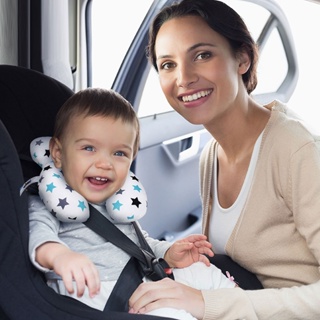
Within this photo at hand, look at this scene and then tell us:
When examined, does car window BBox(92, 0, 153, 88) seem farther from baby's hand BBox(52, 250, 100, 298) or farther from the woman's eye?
baby's hand BBox(52, 250, 100, 298)

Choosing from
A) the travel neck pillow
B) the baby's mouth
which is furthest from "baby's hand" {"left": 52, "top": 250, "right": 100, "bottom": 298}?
the baby's mouth

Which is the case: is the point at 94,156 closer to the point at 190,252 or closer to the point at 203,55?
the point at 190,252

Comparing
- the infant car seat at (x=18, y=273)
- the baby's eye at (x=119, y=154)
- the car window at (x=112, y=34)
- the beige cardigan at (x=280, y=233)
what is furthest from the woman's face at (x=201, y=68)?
the car window at (x=112, y=34)

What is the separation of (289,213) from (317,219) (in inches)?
4.8

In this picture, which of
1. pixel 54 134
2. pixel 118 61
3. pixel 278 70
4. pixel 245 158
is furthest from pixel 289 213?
pixel 278 70

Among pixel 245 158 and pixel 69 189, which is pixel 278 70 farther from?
pixel 69 189

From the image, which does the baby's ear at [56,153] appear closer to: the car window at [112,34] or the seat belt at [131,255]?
the seat belt at [131,255]

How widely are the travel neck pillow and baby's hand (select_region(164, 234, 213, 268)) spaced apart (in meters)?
0.15

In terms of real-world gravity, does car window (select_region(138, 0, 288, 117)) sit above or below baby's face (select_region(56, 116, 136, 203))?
below

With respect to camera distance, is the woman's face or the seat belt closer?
the seat belt

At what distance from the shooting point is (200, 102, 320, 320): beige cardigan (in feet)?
4.62

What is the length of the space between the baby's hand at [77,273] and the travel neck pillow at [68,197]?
0.59 feet

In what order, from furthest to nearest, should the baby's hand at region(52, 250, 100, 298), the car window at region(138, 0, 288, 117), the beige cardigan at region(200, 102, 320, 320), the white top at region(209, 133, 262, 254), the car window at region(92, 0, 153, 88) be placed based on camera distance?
the car window at region(138, 0, 288, 117) < the car window at region(92, 0, 153, 88) < the white top at region(209, 133, 262, 254) < the beige cardigan at region(200, 102, 320, 320) < the baby's hand at region(52, 250, 100, 298)

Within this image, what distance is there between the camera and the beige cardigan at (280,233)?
4.62ft
